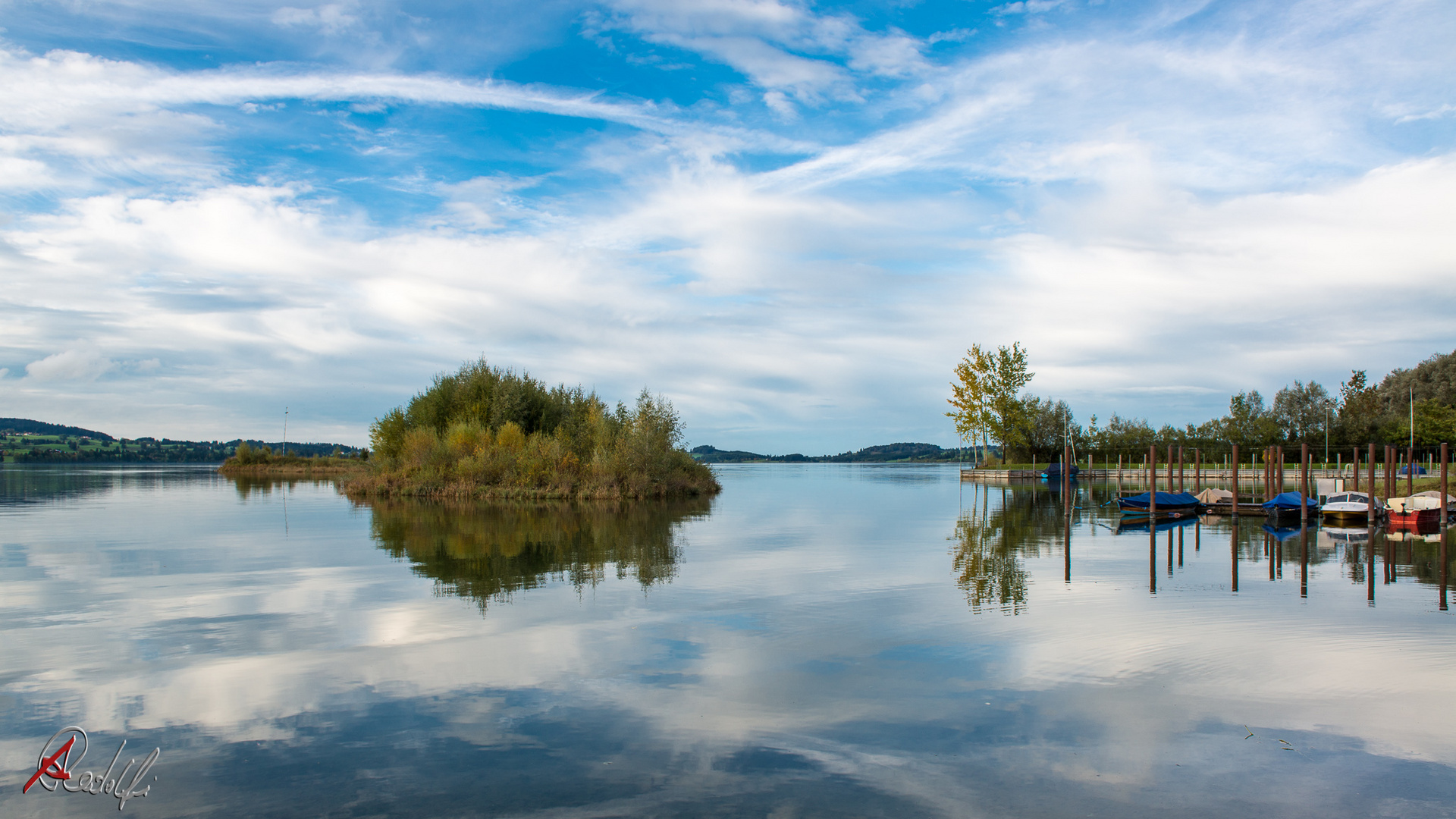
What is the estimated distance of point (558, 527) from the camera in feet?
78.4

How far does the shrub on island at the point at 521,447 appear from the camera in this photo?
121ft

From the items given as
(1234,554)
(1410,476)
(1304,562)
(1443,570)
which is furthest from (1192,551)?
(1410,476)

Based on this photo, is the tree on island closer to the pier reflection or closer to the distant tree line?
the distant tree line

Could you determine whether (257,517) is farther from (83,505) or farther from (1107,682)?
(1107,682)

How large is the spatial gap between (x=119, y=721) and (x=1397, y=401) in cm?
9910

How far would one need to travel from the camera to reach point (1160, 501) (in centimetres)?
3228

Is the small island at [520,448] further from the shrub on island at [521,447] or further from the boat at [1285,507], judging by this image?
the boat at [1285,507]

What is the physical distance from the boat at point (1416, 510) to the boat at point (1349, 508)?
2.49 feet

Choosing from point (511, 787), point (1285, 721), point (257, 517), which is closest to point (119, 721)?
point (511, 787)

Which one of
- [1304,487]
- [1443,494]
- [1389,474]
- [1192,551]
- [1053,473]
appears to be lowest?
[1192,551]

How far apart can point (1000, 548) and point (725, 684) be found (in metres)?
14.3

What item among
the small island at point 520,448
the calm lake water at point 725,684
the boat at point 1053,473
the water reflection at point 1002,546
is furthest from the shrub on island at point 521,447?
the boat at point 1053,473

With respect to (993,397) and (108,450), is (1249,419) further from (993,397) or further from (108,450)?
(108,450)

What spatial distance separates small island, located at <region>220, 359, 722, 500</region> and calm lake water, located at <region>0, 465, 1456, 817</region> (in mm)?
19266
